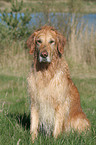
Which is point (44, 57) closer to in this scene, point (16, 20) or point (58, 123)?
point (58, 123)

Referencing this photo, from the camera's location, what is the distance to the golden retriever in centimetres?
323

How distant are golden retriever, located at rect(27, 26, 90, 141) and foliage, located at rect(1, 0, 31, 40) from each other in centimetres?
678

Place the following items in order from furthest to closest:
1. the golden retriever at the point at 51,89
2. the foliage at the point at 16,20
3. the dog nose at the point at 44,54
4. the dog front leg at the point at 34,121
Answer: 1. the foliage at the point at 16,20
2. the dog front leg at the point at 34,121
3. the golden retriever at the point at 51,89
4. the dog nose at the point at 44,54

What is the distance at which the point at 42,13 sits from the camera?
977 cm

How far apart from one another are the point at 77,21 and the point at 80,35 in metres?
0.68

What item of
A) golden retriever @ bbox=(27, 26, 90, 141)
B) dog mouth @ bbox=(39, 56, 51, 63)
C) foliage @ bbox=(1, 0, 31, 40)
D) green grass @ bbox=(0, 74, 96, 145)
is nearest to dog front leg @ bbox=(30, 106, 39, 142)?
golden retriever @ bbox=(27, 26, 90, 141)

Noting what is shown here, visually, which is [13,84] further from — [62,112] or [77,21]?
[77,21]

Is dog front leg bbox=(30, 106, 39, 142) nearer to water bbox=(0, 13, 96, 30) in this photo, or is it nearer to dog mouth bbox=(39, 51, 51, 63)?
dog mouth bbox=(39, 51, 51, 63)

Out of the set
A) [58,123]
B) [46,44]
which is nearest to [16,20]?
[46,44]

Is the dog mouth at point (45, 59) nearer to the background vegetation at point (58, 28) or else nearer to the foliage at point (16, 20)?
the background vegetation at point (58, 28)

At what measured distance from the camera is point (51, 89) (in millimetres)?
3254

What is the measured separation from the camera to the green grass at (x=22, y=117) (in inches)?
115

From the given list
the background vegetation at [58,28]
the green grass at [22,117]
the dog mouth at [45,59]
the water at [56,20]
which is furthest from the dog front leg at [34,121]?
the water at [56,20]

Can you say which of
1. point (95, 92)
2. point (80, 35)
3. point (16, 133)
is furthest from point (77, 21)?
point (16, 133)
